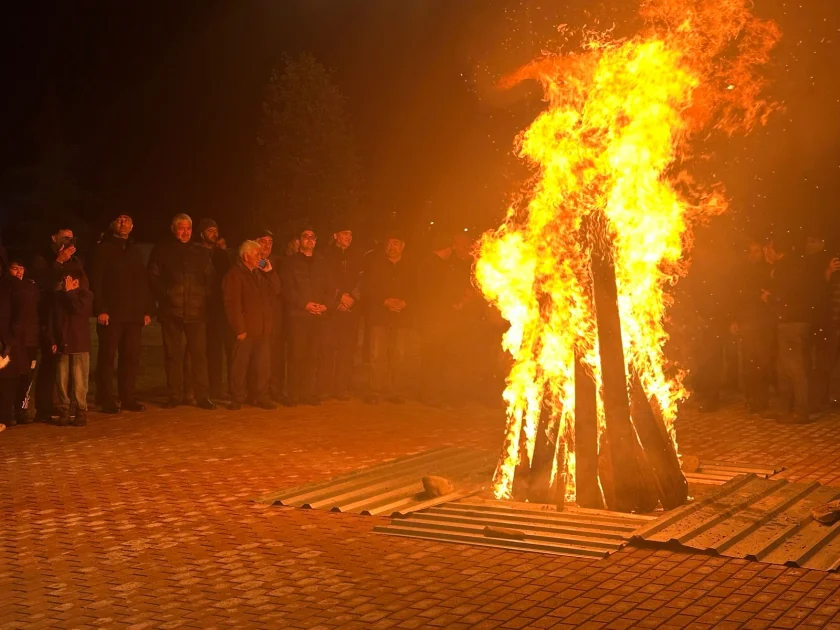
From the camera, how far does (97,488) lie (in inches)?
389

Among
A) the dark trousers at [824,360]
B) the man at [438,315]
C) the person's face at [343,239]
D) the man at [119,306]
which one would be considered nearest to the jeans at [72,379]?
the man at [119,306]

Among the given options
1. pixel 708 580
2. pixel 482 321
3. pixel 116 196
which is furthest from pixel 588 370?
pixel 116 196

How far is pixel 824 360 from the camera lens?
14.4 m

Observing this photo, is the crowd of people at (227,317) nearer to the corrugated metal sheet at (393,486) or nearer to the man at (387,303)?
the man at (387,303)

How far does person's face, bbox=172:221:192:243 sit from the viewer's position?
14.6 meters

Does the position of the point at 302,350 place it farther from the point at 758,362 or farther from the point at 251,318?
the point at 758,362

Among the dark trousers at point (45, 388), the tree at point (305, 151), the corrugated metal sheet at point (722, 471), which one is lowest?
the corrugated metal sheet at point (722, 471)

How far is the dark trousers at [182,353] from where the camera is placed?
1457cm

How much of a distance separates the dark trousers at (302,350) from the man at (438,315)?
147 cm

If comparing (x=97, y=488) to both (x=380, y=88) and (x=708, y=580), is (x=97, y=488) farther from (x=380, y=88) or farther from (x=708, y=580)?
(x=380, y=88)

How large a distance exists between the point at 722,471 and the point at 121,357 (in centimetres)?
769

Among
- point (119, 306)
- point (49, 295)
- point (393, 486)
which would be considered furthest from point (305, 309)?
point (393, 486)

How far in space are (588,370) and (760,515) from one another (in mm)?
1691

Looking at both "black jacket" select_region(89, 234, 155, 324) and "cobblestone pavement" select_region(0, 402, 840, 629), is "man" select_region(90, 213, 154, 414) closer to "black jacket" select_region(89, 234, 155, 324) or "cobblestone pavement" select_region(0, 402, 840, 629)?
"black jacket" select_region(89, 234, 155, 324)
